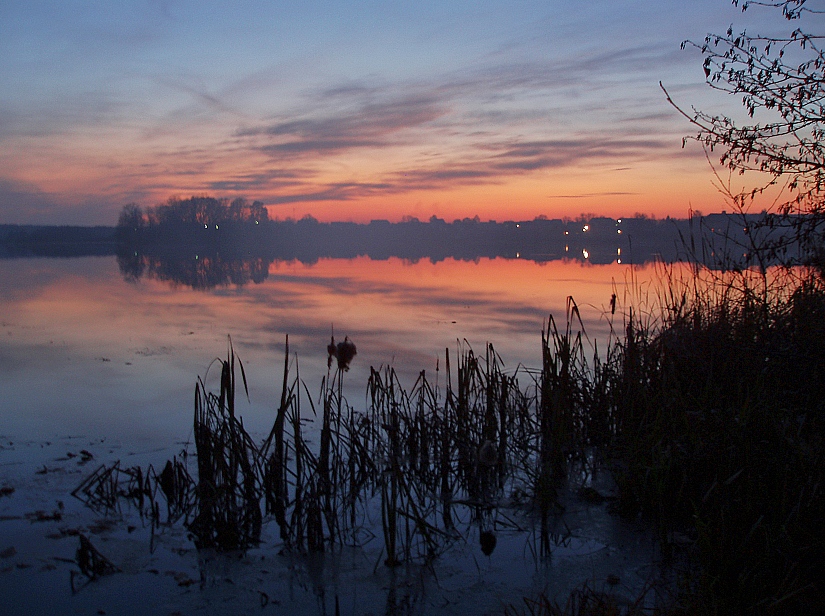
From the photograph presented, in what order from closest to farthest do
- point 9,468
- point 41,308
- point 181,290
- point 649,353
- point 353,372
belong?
point 9,468 → point 649,353 → point 353,372 → point 41,308 → point 181,290

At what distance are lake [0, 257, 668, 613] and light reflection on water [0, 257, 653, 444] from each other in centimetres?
5

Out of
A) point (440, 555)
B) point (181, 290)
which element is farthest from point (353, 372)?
point (181, 290)

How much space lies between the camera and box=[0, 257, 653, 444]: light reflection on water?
8.06 meters

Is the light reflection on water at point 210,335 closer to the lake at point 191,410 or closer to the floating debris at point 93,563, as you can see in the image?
the lake at point 191,410

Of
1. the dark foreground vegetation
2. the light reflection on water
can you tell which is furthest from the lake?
the dark foreground vegetation

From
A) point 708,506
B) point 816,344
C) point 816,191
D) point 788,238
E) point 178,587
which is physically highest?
point 816,191

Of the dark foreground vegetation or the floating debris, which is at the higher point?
the dark foreground vegetation

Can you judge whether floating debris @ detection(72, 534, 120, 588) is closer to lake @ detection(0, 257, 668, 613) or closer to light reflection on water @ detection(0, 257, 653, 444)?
lake @ detection(0, 257, 668, 613)

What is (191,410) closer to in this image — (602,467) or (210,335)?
(602,467)

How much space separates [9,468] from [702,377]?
623 centimetres

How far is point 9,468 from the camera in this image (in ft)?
18.3

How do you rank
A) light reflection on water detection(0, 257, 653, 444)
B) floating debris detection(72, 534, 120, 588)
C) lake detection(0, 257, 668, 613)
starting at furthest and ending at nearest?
light reflection on water detection(0, 257, 653, 444) → floating debris detection(72, 534, 120, 588) → lake detection(0, 257, 668, 613)

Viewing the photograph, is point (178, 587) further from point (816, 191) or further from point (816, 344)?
point (816, 191)

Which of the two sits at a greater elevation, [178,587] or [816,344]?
[816,344]
